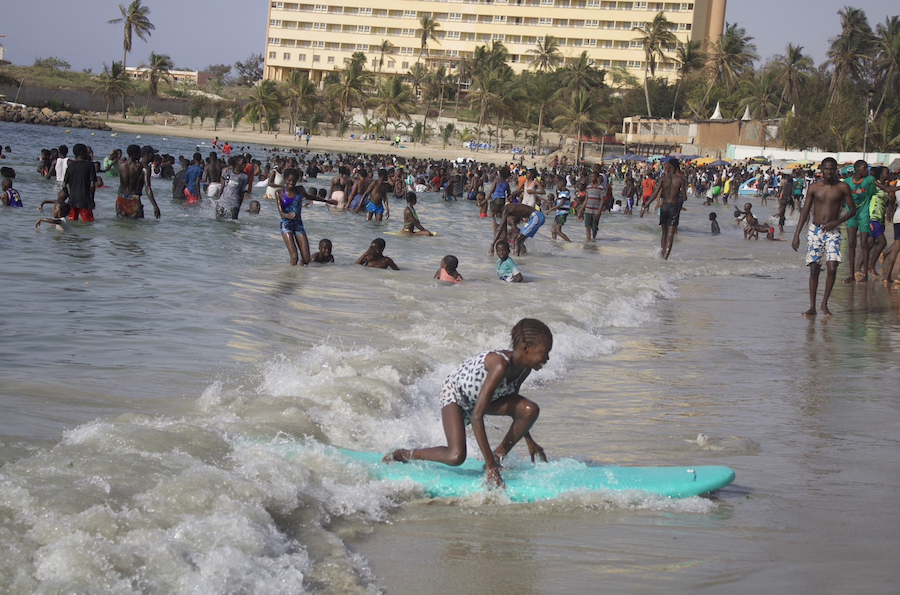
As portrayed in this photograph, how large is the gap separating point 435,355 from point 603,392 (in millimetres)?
1541

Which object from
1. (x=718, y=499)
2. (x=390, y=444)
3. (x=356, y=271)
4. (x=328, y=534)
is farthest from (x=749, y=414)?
(x=356, y=271)

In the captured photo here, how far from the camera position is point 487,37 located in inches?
3932

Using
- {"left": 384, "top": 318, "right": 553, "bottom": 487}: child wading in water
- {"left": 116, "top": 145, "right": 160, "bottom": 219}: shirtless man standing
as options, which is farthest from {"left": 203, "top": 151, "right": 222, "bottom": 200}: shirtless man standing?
{"left": 384, "top": 318, "right": 553, "bottom": 487}: child wading in water

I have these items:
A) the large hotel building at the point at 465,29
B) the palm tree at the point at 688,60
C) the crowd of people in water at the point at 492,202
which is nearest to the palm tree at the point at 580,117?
the palm tree at the point at 688,60

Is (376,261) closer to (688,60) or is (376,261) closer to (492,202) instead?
(492,202)

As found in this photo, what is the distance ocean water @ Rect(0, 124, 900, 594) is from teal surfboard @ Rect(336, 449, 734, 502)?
66 millimetres

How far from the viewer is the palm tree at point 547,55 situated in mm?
93125

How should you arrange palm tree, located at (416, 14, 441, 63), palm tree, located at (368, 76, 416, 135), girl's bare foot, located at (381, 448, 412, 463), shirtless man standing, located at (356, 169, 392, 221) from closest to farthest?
girl's bare foot, located at (381, 448, 412, 463) → shirtless man standing, located at (356, 169, 392, 221) → palm tree, located at (368, 76, 416, 135) → palm tree, located at (416, 14, 441, 63)

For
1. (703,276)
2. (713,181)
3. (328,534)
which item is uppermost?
(713,181)

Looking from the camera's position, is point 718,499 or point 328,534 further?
point 718,499

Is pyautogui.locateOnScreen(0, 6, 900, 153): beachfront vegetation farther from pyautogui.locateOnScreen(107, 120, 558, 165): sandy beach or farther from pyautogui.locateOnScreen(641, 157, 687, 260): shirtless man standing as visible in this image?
pyautogui.locateOnScreen(641, 157, 687, 260): shirtless man standing

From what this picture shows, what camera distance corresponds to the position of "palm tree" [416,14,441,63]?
9375cm

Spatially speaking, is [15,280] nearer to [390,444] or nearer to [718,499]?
[390,444]

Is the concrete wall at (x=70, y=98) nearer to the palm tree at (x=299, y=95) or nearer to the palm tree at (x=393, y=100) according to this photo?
the palm tree at (x=299, y=95)
